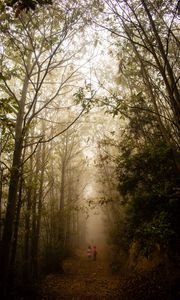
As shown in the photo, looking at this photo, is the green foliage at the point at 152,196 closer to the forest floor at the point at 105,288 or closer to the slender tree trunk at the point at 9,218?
the forest floor at the point at 105,288

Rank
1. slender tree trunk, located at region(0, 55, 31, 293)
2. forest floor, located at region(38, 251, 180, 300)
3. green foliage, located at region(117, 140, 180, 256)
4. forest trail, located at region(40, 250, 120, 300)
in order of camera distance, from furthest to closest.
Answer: forest trail, located at region(40, 250, 120, 300) < forest floor, located at region(38, 251, 180, 300) < slender tree trunk, located at region(0, 55, 31, 293) < green foliage, located at region(117, 140, 180, 256)

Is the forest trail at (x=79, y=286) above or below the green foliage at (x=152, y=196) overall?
below

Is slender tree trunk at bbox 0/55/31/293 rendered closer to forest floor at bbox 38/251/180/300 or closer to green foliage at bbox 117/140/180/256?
forest floor at bbox 38/251/180/300

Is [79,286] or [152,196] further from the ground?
[152,196]

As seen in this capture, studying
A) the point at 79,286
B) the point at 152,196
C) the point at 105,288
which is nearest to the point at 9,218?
the point at 152,196

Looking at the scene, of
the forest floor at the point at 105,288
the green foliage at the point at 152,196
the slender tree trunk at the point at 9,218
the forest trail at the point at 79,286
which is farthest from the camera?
the forest trail at the point at 79,286

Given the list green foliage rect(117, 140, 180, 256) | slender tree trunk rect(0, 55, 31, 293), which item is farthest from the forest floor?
slender tree trunk rect(0, 55, 31, 293)

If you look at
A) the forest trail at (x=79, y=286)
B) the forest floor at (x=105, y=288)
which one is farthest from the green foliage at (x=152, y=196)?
the forest trail at (x=79, y=286)

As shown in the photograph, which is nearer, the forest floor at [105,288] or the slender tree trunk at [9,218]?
the slender tree trunk at [9,218]

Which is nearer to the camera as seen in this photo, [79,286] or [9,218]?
[9,218]

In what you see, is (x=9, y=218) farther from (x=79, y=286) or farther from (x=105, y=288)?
(x=105, y=288)

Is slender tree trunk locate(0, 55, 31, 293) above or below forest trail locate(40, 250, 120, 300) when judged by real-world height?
above

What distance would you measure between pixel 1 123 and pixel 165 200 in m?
4.66

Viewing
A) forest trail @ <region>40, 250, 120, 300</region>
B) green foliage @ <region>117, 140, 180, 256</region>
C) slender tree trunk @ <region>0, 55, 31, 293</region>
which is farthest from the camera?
forest trail @ <region>40, 250, 120, 300</region>
